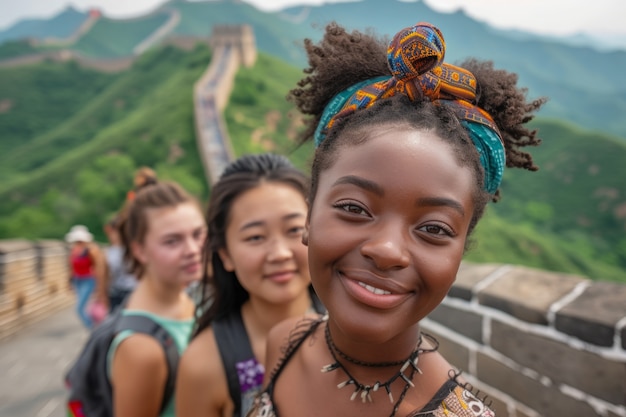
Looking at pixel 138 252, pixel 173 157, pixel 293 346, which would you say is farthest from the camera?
pixel 173 157

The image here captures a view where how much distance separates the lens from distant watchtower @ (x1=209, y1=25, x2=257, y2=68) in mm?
42938

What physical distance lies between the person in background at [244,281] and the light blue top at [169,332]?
0.89 feet

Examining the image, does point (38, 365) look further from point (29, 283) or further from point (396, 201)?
point (396, 201)

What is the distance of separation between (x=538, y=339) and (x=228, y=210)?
1.36 m

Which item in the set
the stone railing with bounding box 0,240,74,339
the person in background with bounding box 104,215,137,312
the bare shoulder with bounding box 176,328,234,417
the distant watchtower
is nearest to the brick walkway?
the stone railing with bounding box 0,240,74,339

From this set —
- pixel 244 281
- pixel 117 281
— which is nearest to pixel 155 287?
pixel 244 281

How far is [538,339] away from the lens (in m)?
2.17

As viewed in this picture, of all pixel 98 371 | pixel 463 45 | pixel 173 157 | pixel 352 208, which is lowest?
pixel 98 371

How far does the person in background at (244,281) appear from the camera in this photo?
172 centimetres

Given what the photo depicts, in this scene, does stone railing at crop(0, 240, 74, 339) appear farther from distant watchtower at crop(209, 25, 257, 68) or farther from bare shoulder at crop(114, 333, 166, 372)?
distant watchtower at crop(209, 25, 257, 68)

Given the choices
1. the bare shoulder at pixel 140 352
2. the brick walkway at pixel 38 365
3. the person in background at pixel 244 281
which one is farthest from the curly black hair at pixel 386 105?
the brick walkway at pixel 38 365

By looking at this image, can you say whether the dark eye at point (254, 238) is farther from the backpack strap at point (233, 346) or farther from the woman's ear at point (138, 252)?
the woman's ear at point (138, 252)

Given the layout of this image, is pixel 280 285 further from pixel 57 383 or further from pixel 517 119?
pixel 57 383

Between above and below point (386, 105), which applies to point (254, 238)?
below
